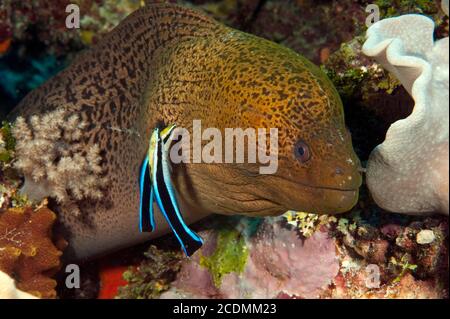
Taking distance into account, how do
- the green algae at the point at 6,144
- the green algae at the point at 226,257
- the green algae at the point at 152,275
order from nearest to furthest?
the green algae at the point at 6,144, the green algae at the point at 226,257, the green algae at the point at 152,275

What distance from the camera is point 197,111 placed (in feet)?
8.77

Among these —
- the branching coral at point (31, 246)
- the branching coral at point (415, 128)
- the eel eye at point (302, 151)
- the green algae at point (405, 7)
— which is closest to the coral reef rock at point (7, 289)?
the branching coral at point (31, 246)

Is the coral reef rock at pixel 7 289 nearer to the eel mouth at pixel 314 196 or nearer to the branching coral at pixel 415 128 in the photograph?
the eel mouth at pixel 314 196

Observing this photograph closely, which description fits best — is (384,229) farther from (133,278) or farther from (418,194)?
(133,278)

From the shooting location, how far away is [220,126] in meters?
2.46

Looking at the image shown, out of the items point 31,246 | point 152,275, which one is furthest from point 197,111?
point 152,275

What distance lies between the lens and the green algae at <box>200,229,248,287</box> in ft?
11.3

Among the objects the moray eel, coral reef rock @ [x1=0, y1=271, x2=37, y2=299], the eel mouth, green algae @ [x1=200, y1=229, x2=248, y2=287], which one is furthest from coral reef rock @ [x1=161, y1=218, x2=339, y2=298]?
coral reef rock @ [x1=0, y1=271, x2=37, y2=299]

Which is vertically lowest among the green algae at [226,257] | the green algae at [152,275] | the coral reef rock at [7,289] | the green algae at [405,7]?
the green algae at [152,275]

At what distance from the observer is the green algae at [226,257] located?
344cm

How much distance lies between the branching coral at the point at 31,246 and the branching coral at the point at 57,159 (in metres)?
0.19

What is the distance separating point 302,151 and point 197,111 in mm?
781

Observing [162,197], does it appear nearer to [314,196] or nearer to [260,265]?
[314,196]
